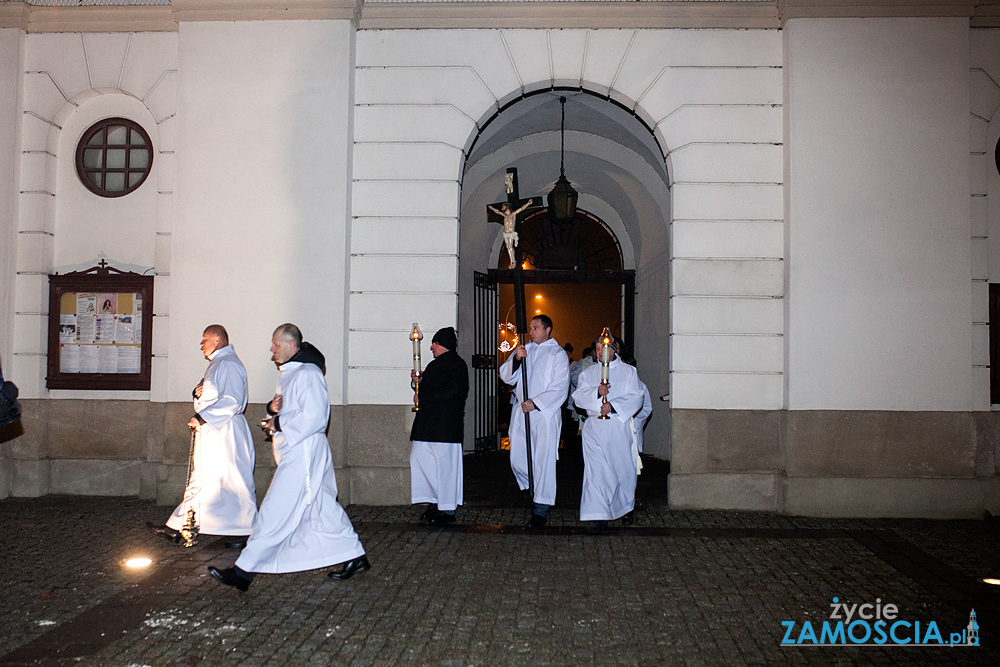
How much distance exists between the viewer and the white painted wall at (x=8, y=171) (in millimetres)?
8961

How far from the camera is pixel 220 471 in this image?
6852 mm

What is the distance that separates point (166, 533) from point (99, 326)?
131 inches

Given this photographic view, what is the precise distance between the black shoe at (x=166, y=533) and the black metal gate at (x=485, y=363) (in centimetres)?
640

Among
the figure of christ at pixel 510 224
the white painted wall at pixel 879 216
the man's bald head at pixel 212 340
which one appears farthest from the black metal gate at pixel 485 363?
the man's bald head at pixel 212 340

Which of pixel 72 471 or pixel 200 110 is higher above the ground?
pixel 200 110

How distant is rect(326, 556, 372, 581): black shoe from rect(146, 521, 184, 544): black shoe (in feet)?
6.15

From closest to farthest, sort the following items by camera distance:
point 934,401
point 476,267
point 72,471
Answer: point 934,401, point 72,471, point 476,267

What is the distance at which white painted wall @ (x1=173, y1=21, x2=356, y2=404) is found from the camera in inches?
335

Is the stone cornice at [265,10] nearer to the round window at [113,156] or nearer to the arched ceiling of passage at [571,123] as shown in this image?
the round window at [113,156]

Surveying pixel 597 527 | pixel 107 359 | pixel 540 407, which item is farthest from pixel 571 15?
pixel 107 359

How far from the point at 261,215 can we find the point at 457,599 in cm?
506

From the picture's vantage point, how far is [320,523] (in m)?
5.63

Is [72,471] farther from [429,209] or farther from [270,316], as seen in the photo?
[429,209]

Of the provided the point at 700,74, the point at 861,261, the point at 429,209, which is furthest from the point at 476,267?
the point at 861,261
